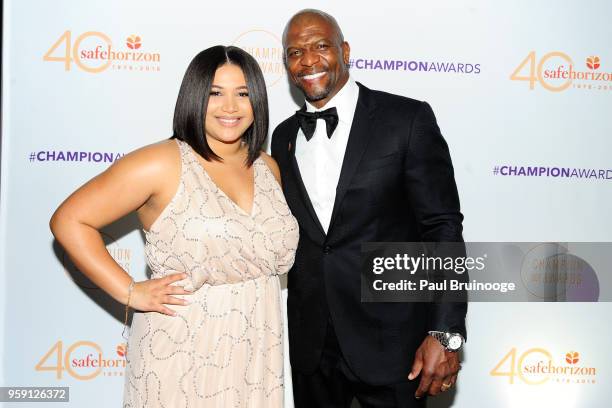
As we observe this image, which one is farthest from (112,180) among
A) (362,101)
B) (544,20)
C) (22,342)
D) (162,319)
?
(544,20)

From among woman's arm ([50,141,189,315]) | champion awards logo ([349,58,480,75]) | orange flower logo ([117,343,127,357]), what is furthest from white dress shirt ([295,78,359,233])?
orange flower logo ([117,343,127,357])

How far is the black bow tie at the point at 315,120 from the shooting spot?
2.10 m

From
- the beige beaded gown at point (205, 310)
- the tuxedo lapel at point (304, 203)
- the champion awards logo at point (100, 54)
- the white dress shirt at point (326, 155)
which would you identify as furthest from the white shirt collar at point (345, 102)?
the champion awards logo at point (100, 54)

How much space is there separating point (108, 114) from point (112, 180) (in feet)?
3.70

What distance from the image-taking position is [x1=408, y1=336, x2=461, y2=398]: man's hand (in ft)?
6.38

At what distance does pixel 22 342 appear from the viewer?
2.90 m

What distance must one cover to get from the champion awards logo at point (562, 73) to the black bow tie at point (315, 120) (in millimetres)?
1270

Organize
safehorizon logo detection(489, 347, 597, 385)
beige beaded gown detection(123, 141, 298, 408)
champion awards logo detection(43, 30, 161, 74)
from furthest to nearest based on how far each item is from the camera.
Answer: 1. safehorizon logo detection(489, 347, 597, 385)
2. champion awards logo detection(43, 30, 161, 74)
3. beige beaded gown detection(123, 141, 298, 408)

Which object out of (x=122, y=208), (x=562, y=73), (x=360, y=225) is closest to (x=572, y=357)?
(x=562, y=73)

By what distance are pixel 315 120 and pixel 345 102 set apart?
0.12 meters

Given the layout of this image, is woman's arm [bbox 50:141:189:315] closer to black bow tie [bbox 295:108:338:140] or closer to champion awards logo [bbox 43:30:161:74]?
black bow tie [bbox 295:108:338:140]

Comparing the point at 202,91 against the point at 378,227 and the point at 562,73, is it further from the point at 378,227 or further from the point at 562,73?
the point at 562,73

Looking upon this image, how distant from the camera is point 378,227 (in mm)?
2006

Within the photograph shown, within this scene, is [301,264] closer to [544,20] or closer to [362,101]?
[362,101]
